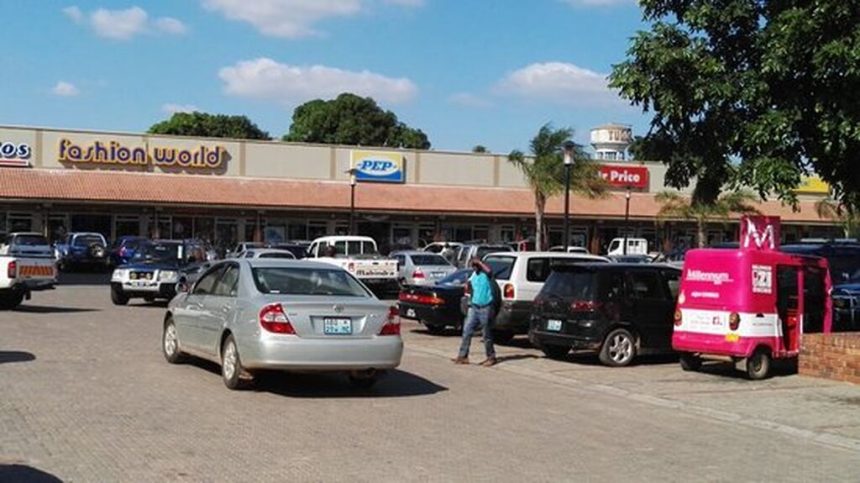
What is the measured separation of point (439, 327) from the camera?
20641 mm

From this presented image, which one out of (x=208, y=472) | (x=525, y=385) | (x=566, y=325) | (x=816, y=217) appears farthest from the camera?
(x=816, y=217)

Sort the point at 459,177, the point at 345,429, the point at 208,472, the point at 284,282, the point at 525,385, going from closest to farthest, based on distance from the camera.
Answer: the point at 208,472, the point at 345,429, the point at 284,282, the point at 525,385, the point at 459,177

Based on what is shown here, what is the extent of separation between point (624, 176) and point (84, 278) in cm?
3249

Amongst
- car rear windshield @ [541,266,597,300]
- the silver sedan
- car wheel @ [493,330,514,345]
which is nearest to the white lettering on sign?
car rear windshield @ [541,266,597,300]

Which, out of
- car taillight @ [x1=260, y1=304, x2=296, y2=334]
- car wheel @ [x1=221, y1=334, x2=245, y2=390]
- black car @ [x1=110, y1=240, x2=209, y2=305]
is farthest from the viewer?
black car @ [x1=110, y1=240, x2=209, y2=305]

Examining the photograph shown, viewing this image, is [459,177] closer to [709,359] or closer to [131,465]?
[709,359]

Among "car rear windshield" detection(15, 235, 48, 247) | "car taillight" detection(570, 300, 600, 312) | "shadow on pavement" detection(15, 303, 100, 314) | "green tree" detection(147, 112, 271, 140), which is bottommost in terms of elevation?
"shadow on pavement" detection(15, 303, 100, 314)

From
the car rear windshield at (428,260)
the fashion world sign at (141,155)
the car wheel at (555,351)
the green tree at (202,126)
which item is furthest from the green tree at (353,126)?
the car wheel at (555,351)

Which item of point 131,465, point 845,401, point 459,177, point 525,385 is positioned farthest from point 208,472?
point 459,177

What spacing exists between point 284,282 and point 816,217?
55132 millimetres

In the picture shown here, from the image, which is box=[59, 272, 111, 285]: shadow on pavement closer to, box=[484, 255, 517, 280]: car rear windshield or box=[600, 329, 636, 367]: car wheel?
box=[484, 255, 517, 280]: car rear windshield

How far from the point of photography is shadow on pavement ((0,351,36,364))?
13552mm

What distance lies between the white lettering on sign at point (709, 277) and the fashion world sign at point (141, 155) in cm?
3931

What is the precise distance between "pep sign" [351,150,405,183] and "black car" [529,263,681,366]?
3799 cm
